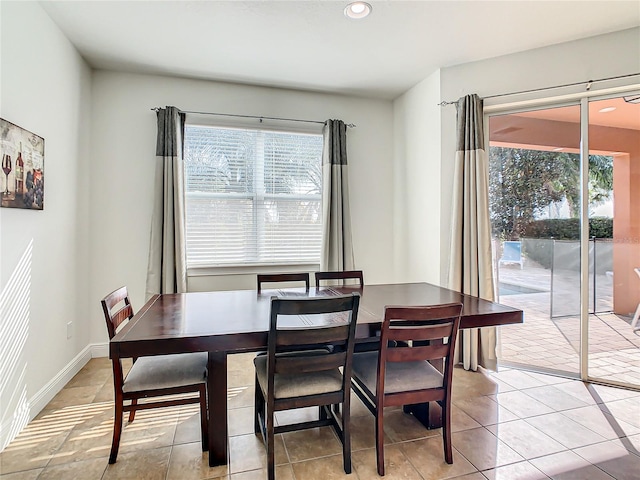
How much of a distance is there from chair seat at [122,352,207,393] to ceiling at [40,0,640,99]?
2.26 metres

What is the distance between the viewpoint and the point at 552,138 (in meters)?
3.01

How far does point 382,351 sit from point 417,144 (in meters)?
2.58

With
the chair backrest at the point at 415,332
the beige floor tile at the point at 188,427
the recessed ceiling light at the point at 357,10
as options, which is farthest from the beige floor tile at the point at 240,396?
the recessed ceiling light at the point at 357,10

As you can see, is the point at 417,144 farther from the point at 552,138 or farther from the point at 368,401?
the point at 368,401

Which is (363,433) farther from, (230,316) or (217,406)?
(230,316)

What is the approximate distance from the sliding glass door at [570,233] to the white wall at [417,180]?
1.69 feet

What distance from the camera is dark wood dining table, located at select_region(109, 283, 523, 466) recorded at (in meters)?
1.58

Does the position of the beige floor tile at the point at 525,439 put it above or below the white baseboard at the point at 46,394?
below

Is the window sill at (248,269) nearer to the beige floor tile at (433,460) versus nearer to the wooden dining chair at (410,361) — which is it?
the wooden dining chair at (410,361)

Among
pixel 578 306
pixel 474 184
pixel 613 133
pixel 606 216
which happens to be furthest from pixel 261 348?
pixel 613 133

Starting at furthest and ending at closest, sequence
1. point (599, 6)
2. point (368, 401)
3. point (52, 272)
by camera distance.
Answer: point (52, 272) < point (599, 6) < point (368, 401)

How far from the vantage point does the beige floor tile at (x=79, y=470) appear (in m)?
1.75

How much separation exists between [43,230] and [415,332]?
8.38ft

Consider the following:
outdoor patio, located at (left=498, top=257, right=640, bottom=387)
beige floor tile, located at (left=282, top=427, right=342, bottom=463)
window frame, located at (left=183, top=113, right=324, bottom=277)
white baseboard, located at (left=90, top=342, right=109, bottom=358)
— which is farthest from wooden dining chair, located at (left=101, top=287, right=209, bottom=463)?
outdoor patio, located at (left=498, top=257, right=640, bottom=387)
